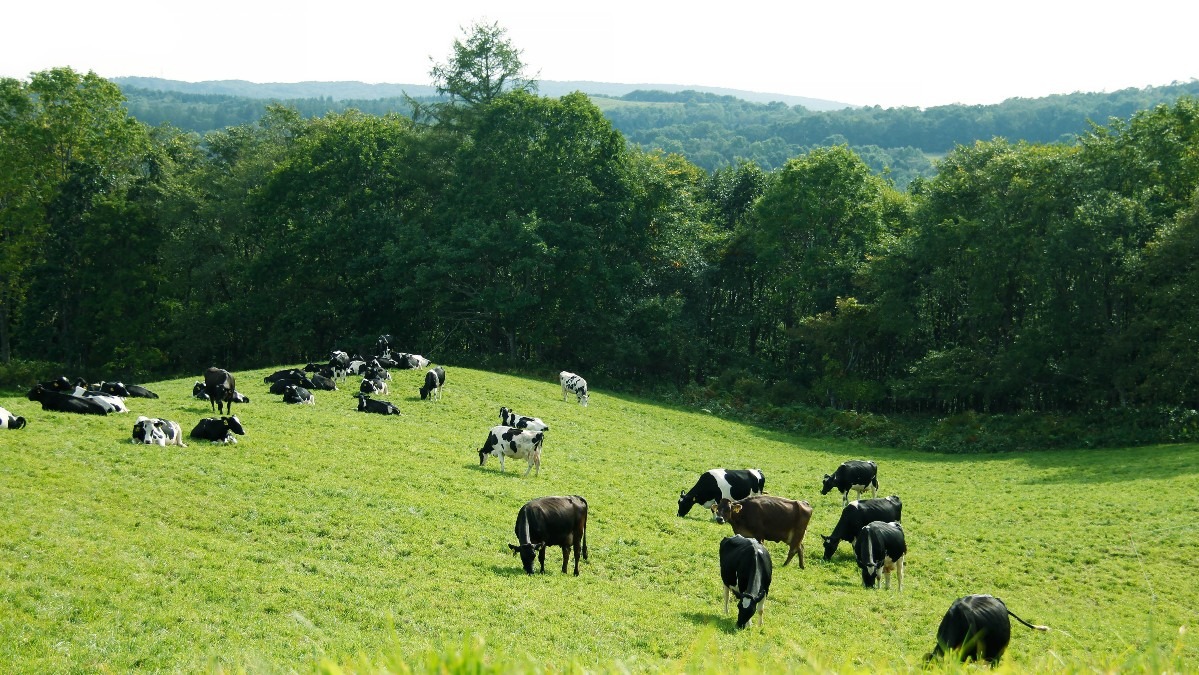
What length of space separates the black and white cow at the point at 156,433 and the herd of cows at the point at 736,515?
0.02 metres

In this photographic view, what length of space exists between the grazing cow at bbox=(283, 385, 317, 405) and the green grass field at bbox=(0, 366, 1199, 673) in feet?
2.80

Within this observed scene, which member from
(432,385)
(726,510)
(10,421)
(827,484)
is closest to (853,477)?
(827,484)

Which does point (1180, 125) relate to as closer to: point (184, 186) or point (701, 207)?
point (701, 207)

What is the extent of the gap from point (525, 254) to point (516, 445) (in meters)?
27.6

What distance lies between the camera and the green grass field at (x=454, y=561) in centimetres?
1118

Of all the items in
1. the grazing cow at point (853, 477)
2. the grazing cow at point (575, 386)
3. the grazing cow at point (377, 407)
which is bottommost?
the grazing cow at point (575, 386)

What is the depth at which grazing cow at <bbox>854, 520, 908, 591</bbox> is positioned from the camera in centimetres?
1659

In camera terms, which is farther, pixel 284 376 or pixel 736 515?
pixel 284 376

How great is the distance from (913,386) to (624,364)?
16672 millimetres

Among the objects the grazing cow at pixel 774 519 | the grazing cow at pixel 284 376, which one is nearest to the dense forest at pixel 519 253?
the grazing cow at pixel 284 376

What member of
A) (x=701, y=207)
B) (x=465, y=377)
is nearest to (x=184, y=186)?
(x=465, y=377)

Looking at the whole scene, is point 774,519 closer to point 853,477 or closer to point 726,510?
point 726,510

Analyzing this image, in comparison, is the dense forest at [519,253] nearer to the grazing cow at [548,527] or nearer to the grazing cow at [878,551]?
the grazing cow at [878,551]

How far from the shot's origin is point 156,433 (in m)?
21.3
